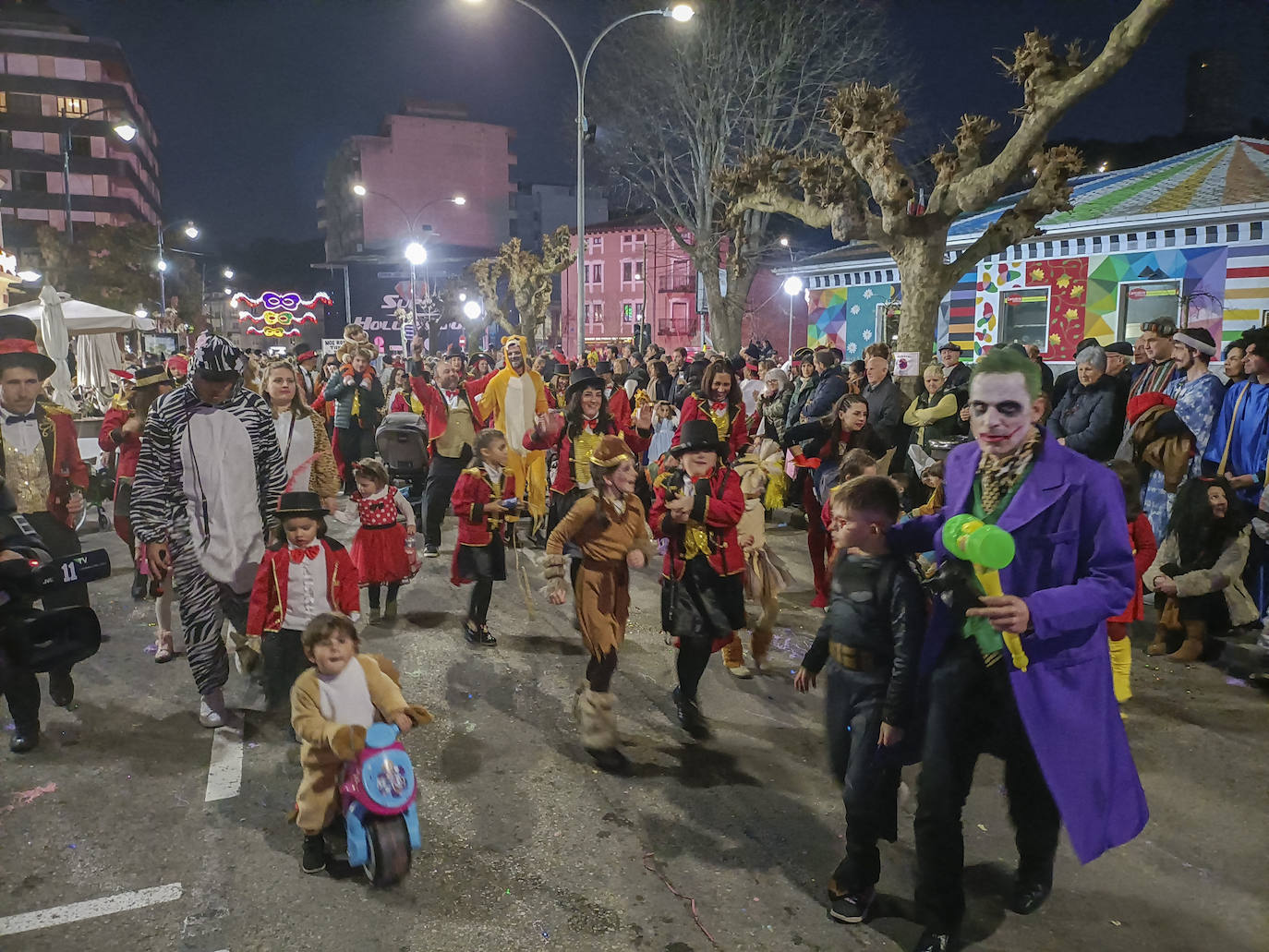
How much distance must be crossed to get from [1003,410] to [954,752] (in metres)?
1.14

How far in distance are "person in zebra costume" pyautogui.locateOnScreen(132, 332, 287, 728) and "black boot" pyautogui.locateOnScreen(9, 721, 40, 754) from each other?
0.87 m

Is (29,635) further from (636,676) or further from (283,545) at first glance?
(636,676)

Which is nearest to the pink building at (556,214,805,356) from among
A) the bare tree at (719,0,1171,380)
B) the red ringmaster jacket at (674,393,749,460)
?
the bare tree at (719,0,1171,380)

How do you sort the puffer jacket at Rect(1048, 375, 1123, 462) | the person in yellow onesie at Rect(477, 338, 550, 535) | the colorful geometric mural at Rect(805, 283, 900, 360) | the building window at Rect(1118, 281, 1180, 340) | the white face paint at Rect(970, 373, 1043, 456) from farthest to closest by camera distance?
the colorful geometric mural at Rect(805, 283, 900, 360), the building window at Rect(1118, 281, 1180, 340), the person in yellow onesie at Rect(477, 338, 550, 535), the puffer jacket at Rect(1048, 375, 1123, 462), the white face paint at Rect(970, 373, 1043, 456)

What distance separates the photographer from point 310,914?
3238mm

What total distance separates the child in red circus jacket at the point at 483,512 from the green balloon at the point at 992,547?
3.91 m

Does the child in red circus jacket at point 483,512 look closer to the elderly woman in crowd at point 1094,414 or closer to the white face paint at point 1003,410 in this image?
the white face paint at point 1003,410

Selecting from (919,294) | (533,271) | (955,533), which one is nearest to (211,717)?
(955,533)

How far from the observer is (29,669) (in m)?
3.98

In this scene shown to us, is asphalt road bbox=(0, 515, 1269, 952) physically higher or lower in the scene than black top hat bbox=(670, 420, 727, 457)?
lower

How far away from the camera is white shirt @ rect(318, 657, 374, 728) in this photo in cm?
347

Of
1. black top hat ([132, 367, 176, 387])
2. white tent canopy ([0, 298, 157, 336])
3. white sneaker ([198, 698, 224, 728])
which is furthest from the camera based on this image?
white tent canopy ([0, 298, 157, 336])

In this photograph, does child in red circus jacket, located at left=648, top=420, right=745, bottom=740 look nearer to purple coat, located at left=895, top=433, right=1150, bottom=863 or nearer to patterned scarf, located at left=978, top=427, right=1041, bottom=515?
patterned scarf, located at left=978, top=427, right=1041, bottom=515

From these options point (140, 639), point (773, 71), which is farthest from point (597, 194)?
point (140, 639)
